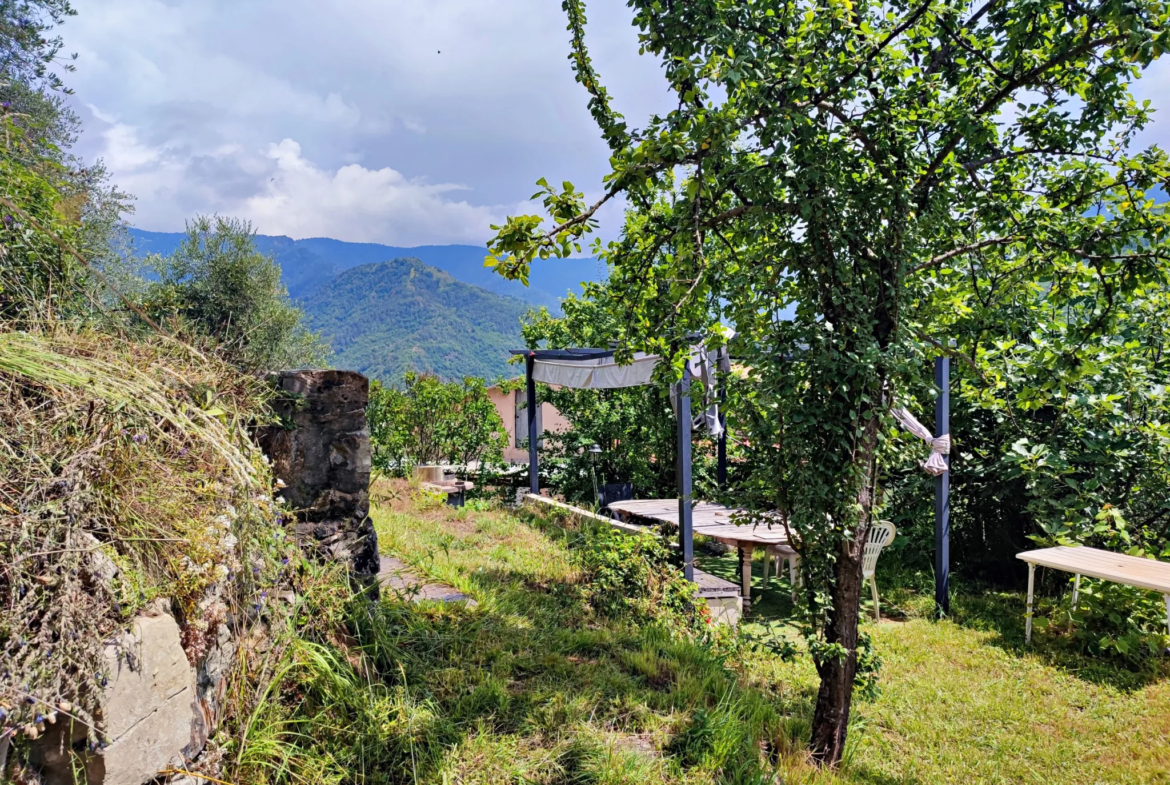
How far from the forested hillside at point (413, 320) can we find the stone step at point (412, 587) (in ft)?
191

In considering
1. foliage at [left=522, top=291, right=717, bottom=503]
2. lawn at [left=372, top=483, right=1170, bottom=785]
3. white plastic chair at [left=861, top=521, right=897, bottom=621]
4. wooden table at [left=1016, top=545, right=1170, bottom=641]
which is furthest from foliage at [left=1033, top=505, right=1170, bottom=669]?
foliage at [left=522, top=291, right=717, bottom=503]

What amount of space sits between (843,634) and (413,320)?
101692mm

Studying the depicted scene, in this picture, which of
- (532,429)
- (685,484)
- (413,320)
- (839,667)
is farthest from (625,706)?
(413,320)

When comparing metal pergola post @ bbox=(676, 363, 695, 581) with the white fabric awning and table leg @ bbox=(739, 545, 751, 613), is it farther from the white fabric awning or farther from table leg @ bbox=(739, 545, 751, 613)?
the white fabric awning

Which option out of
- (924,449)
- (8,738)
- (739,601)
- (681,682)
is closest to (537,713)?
(681,682)

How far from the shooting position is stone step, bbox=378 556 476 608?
12.0ft

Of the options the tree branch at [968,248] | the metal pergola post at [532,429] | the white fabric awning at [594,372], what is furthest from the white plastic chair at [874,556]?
the metal pergola post at [532,429]

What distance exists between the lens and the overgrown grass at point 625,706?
238cm

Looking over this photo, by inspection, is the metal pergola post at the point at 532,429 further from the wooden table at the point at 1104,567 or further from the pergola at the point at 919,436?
the wooden table at the point at 1104,567

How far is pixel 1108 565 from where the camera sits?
4.40m

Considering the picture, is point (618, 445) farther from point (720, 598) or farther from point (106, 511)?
point (106, 511)

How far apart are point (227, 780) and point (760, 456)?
96.7 inches

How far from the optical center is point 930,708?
3646mm

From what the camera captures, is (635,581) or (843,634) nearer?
(843,634)
